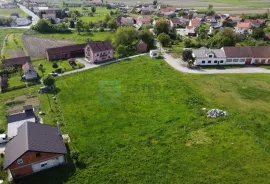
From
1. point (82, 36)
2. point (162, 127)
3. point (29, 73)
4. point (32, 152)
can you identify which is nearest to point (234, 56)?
point (162, 127)

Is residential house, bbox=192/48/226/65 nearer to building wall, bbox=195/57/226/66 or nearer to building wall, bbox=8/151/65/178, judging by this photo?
building wall, bbox=195/57/226/66

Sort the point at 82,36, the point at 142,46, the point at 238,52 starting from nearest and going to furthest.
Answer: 1. the point at 238,52
2. the point at 142,46
3. the point at 82,36

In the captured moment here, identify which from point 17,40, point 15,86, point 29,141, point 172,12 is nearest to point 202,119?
point 29,141

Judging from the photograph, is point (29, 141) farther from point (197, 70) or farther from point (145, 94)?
point (197, 70)

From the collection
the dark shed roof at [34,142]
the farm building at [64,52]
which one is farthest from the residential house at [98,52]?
the dark shed roof at [34,142]

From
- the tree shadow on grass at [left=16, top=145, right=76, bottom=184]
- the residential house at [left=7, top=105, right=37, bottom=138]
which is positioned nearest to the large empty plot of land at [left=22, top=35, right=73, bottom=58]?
the residential house at [left=7, top=105, right=37, bottom=138]
